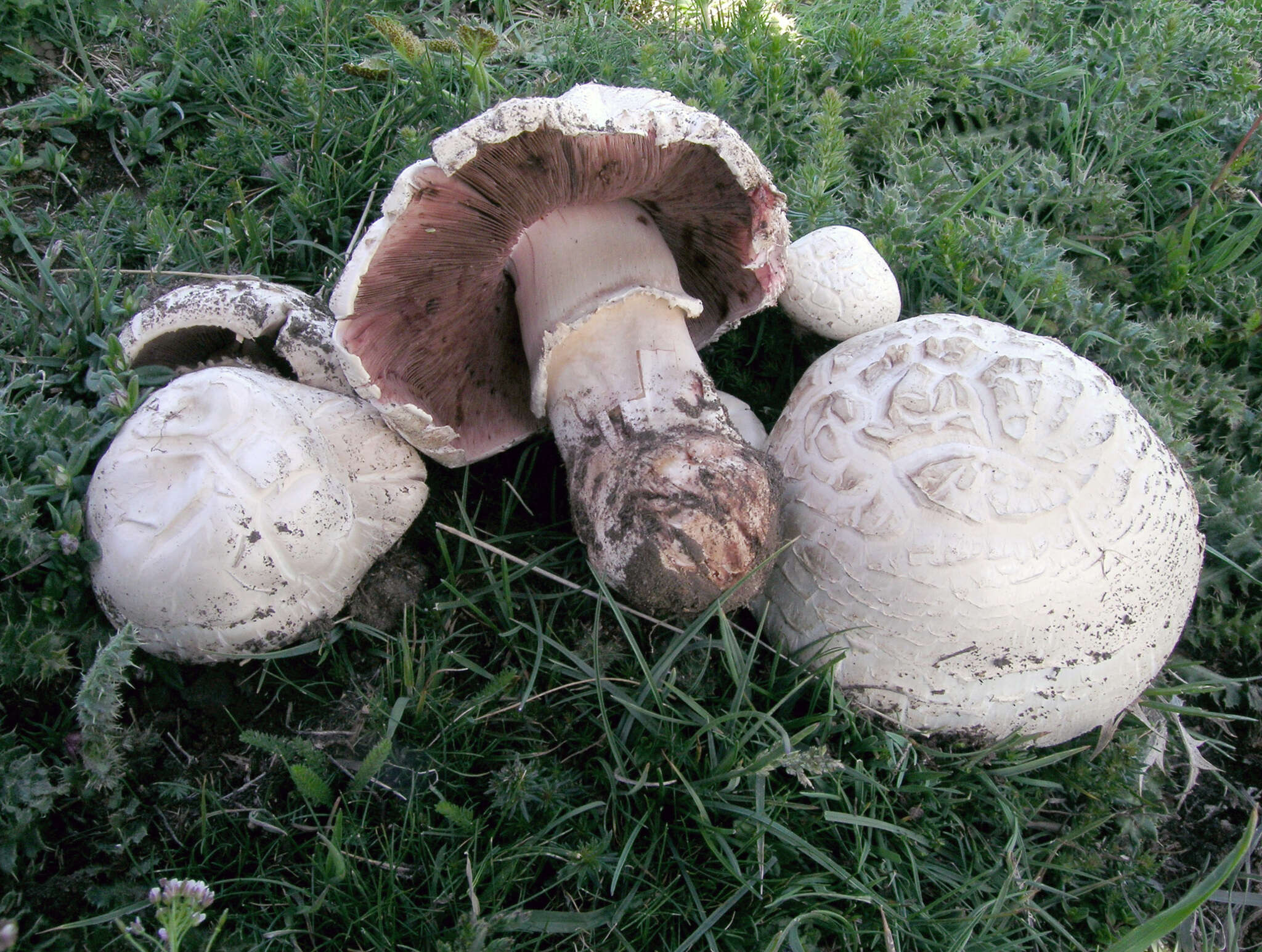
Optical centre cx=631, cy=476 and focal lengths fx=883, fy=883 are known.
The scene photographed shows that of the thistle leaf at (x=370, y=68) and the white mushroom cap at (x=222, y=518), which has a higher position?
the thistle leaf at (x=370, y=68)

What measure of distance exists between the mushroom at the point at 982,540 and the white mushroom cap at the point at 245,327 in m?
1.53

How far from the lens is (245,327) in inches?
111

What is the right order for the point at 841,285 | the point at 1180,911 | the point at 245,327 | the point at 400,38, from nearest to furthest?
the point at 1180,911 → the point at 245,327 → the point at 841,285 → the point at 400,38

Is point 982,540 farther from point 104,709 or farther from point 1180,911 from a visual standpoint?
point 104,709

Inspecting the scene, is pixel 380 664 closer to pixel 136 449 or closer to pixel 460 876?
pixel 460 876

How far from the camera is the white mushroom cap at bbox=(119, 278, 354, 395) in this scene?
2.79m

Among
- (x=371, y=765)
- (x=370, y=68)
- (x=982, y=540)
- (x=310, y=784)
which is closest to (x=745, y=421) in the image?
(x=982, y=540)

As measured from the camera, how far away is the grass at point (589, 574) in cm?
230

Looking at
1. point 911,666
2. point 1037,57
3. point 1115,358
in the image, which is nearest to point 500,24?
point 1037,57

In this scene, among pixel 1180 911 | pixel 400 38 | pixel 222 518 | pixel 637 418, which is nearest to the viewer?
pixel 1180 911

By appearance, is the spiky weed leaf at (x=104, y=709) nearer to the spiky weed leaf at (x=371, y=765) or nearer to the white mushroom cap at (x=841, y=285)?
the spiky weed leaf at (x=371, y=765)

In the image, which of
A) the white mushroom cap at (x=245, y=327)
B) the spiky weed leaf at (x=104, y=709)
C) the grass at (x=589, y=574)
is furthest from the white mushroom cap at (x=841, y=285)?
the spiky weed leaf at (x=104, y=709)

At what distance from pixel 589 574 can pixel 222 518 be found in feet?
3.67

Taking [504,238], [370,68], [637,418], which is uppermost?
[370,68]
